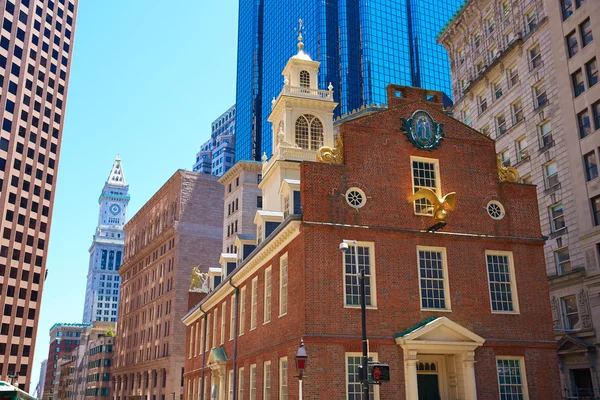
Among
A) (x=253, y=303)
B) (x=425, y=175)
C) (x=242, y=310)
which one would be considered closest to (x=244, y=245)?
(x=242, y=310)

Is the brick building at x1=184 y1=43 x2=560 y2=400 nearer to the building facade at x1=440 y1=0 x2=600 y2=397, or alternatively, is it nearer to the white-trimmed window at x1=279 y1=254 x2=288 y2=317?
the white-trimmed window at x1=279 y1=254 x2=288 y2=317

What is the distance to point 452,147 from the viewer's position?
31.4 m

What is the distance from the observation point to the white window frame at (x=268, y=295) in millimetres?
31969

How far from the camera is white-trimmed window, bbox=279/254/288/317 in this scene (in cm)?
2967

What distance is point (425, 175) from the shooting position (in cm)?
3078

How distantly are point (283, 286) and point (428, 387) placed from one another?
325 inches

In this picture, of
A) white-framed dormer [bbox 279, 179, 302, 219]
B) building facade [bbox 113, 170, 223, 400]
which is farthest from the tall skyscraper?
white-framed dormer [bbox 279, 179, 302, 219]

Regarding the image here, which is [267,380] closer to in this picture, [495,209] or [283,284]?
[283,284]

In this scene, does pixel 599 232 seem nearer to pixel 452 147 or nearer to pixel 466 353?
pixel 452 147

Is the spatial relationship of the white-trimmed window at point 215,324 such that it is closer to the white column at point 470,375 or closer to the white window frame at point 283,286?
the white window frame at point 283,286

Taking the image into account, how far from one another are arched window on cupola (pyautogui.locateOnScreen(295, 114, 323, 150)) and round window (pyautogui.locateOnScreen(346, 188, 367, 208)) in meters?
15.2

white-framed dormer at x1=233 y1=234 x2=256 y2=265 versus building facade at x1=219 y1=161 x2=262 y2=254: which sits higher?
building facade at x1=219 y1=161 x2=262 y2=254

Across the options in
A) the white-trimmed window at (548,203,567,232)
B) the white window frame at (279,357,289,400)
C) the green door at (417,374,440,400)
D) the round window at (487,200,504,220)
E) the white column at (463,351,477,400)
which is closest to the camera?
the white column at (463,351,477,400)

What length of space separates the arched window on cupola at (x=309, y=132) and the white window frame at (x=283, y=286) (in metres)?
14.8
